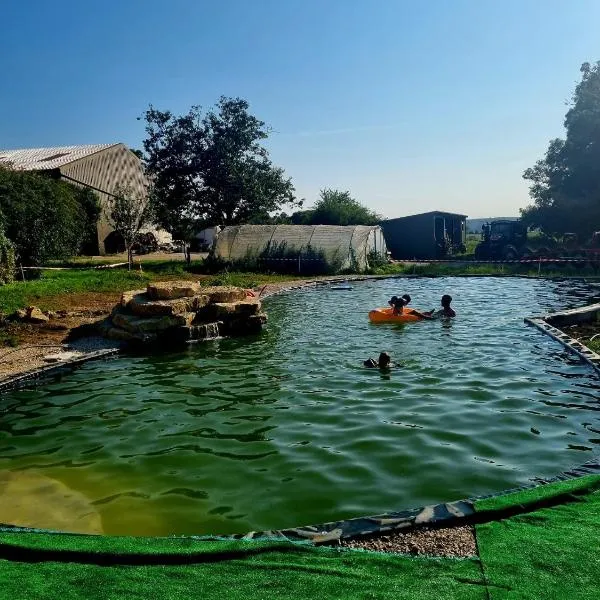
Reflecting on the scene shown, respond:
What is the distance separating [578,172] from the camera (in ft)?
138

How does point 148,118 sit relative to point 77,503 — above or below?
above

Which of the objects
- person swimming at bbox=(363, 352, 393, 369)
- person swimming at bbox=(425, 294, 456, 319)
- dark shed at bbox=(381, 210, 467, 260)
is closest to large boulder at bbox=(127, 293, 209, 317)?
person swimming at bbox=(363, 352, 393, 369)

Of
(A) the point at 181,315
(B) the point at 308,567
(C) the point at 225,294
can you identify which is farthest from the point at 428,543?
(C) the point at 225,294

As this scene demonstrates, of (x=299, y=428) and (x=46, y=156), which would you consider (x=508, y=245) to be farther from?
(x=46, y=156)

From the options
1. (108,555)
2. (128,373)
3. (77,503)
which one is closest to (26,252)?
(128,373)

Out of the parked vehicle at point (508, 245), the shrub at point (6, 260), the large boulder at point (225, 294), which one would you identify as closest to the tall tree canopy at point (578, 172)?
the parked vehicle at point (508, 245)

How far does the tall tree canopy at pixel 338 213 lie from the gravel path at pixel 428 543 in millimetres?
40804

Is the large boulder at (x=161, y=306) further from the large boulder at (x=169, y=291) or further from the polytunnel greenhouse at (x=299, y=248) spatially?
the polytunnel greenhouse at (x=299, y=248)

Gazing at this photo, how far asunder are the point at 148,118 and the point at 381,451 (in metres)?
34.0

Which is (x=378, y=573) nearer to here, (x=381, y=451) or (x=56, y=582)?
(x=56, y=582)

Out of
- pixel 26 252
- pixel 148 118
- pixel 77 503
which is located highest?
pixel 148 118

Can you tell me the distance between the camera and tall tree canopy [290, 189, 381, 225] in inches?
1788

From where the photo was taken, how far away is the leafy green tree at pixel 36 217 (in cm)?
2338

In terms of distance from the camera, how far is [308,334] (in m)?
14.8
